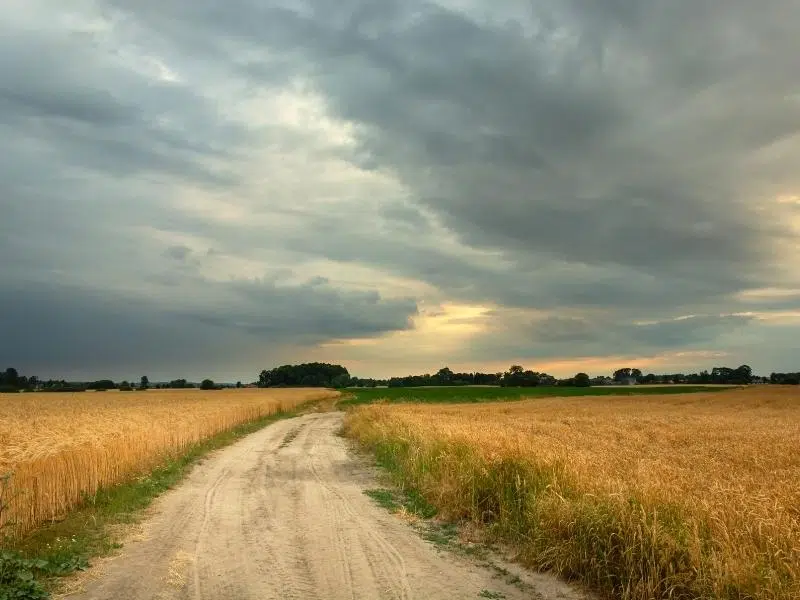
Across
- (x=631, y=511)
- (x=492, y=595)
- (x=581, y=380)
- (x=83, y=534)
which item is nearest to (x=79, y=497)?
(x=83, y=534)

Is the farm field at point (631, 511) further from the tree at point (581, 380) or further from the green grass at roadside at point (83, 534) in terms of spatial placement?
the tree at point (581, 380)

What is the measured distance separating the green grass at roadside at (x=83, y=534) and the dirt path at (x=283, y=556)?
51 cm

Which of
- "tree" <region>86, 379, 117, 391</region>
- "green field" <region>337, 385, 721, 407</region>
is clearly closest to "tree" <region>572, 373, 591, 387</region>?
"green field" <region>337, 385, 721, 407</region>

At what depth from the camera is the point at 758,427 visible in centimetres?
3070

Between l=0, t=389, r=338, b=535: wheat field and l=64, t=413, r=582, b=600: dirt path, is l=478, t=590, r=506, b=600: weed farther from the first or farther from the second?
l=0, t=389, r=338, b=535: wheat field

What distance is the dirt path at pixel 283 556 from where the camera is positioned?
27.0ft

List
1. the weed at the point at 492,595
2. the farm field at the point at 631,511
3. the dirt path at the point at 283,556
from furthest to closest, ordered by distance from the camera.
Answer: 1. the dirt path at the point at 283,556
2. the weed at the point at 492,595
3. the farm field at the point at 631,511

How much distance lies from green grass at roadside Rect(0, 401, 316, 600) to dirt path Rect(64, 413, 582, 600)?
0.51m

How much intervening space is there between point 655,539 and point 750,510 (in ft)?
5.03

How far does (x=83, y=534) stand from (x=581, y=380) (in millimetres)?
162185

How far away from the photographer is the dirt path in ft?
27.0

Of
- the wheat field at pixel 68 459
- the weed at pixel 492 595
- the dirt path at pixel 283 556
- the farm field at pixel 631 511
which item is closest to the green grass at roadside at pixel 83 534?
the wheat field at pixel 68 459

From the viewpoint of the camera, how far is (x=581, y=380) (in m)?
162

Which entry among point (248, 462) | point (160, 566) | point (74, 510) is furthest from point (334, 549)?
point (248, 462)
